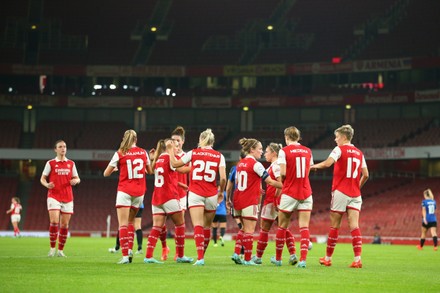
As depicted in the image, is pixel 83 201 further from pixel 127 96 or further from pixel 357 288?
pixel 357 288

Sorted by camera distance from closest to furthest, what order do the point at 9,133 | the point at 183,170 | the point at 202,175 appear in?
the point at 202,175, the point at 183,170, the point at 9,133

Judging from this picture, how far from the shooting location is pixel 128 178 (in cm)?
1733

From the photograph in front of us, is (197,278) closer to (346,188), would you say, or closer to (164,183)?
(164,183)

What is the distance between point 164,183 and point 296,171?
2.73m

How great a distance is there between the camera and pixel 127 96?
226 ft

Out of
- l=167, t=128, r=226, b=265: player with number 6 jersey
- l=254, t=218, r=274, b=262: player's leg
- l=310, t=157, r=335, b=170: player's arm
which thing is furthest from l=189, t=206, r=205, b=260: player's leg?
l=310, t=157, r=335, b=170: player's arm

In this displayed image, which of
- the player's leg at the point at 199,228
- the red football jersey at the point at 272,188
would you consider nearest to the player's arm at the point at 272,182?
the red football jersey at the point at 272,188

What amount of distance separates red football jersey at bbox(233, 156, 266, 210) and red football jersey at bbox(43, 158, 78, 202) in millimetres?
5156

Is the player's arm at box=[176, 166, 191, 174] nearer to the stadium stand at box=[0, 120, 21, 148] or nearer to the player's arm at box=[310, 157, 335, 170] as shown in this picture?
the player's arm at box=[310, 157, 335, 170]

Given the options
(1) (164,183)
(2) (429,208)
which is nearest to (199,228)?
(1) (164,183)

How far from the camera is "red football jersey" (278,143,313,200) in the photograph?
55.8 feet

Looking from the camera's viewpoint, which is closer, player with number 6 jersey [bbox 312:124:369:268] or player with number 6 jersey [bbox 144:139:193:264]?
player with number 6 jersey [bbox 144:139:193:264]

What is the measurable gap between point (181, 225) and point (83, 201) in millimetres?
46569

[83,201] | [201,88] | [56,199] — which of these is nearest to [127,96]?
[201,88]
